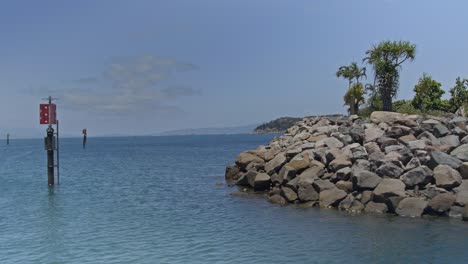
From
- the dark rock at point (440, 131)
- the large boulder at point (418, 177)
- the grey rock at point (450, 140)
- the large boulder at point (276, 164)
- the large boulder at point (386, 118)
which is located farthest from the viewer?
the large boulder at point (386, 118)

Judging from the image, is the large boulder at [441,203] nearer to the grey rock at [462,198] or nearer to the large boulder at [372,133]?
the grey rock at [462,198]

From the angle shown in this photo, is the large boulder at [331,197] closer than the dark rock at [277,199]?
Yes

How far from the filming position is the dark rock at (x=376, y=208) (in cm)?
2017

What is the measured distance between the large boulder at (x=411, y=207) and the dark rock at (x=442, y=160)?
103 inches

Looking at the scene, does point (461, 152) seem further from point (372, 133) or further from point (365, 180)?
point (372, 133)

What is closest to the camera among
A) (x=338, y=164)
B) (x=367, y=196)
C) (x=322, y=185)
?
(x=367, y=196)

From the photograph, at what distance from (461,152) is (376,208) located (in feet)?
18.4

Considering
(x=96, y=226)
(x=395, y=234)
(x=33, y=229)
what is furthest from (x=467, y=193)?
(x=33, y=229)

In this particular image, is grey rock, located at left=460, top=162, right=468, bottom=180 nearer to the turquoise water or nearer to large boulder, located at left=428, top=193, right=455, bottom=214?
large boulder, located at left=428, top=193, right=455, bottom=214

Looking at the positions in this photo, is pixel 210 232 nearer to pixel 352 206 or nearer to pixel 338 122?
pixel 352 206

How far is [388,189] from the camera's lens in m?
20.4

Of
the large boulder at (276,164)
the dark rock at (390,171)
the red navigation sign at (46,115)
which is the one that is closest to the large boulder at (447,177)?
the dark rock at (390,171)

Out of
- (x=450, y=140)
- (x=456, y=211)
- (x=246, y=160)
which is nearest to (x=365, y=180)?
(x=456, y=211)

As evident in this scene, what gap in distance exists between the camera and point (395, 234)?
1697 cm
